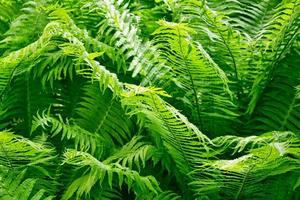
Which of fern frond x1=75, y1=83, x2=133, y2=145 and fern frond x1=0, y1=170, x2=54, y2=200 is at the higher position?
fern frond x1=75, y1=83, x2=133, y2=145

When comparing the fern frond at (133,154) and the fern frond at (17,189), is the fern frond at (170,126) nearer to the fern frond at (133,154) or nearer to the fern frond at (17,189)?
the fern frond at (133,154)

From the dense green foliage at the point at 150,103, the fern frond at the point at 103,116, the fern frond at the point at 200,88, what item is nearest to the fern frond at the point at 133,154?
the dense green foliage at the point at 150,103

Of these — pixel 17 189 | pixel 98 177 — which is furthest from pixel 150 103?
pixel 17 189

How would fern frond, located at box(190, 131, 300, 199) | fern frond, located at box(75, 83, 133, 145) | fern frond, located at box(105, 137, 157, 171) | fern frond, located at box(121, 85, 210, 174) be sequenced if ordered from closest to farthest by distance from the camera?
fern frond, located at box(190, 131, 300, 199) < fern frond, located at box(121, 85, 210, 174) < fern frond, located at box(105, 137, 157, 171) < fern frond, located at box(75, 83, 133, 145)

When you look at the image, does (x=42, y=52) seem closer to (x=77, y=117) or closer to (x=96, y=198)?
(x=77, y=117)

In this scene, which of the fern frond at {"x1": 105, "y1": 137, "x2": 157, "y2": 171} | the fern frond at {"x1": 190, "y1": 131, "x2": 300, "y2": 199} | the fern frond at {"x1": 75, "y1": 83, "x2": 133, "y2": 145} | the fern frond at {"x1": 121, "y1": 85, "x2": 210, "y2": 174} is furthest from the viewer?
the fern frond at {"x1": 75, "y1": 83, "x2": 133, "y2": 145}

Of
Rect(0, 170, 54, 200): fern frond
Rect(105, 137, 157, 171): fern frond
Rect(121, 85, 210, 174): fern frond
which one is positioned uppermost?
Rect(121, 85, 210, 174): fern frond

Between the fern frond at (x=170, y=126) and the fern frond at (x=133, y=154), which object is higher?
the fern frond at (x=170, y=126)

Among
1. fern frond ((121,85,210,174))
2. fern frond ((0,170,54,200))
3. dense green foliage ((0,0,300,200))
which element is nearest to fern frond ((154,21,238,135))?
dense green foliage ((0,0,300,200))

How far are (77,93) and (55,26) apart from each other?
0.35 meters

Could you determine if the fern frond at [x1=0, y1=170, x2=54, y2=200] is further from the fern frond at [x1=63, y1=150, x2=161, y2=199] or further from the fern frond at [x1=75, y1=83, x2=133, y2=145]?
the fern frond at [x1=75, y1=83, x2=133, y2=145]

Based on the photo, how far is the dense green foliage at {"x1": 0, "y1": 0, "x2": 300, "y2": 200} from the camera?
5.73 feet

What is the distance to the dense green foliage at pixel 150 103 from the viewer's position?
1747mm

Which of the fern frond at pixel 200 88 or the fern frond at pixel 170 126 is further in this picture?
the fern frond at pixel 200 88
